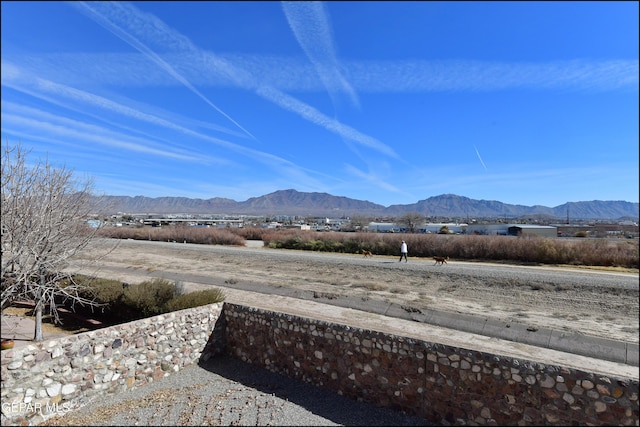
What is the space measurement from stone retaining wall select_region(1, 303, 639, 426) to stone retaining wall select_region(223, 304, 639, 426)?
0.01 metres

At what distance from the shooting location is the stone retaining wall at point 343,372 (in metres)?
4.76

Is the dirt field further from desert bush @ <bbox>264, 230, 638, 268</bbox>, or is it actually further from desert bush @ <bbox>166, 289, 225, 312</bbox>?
desert bush @ <bbox>166, 289, 225, 312</bbox>

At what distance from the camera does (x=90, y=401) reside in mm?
6195

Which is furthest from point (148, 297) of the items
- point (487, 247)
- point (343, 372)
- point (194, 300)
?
point (487, 247)

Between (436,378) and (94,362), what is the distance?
610 centimetres

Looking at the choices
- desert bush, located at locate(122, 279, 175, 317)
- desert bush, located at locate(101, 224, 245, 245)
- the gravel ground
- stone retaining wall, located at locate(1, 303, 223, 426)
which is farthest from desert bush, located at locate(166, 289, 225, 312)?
desert bush, located at locate(101, 224, 245, 245)

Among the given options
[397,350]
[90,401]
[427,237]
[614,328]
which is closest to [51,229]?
[90,401]

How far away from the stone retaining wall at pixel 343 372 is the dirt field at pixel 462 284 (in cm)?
268

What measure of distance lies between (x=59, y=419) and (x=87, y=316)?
7.27 m

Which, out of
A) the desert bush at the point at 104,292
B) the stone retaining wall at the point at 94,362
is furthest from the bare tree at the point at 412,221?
the stone retaining wall at the point at 94,362

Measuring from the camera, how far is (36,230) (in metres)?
7.48

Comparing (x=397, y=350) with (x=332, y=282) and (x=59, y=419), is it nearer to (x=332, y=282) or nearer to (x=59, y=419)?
(x=59, y=419)

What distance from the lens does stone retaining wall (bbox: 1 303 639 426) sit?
4.76 metres

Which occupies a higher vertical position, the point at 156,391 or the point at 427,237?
the point at 427,237
